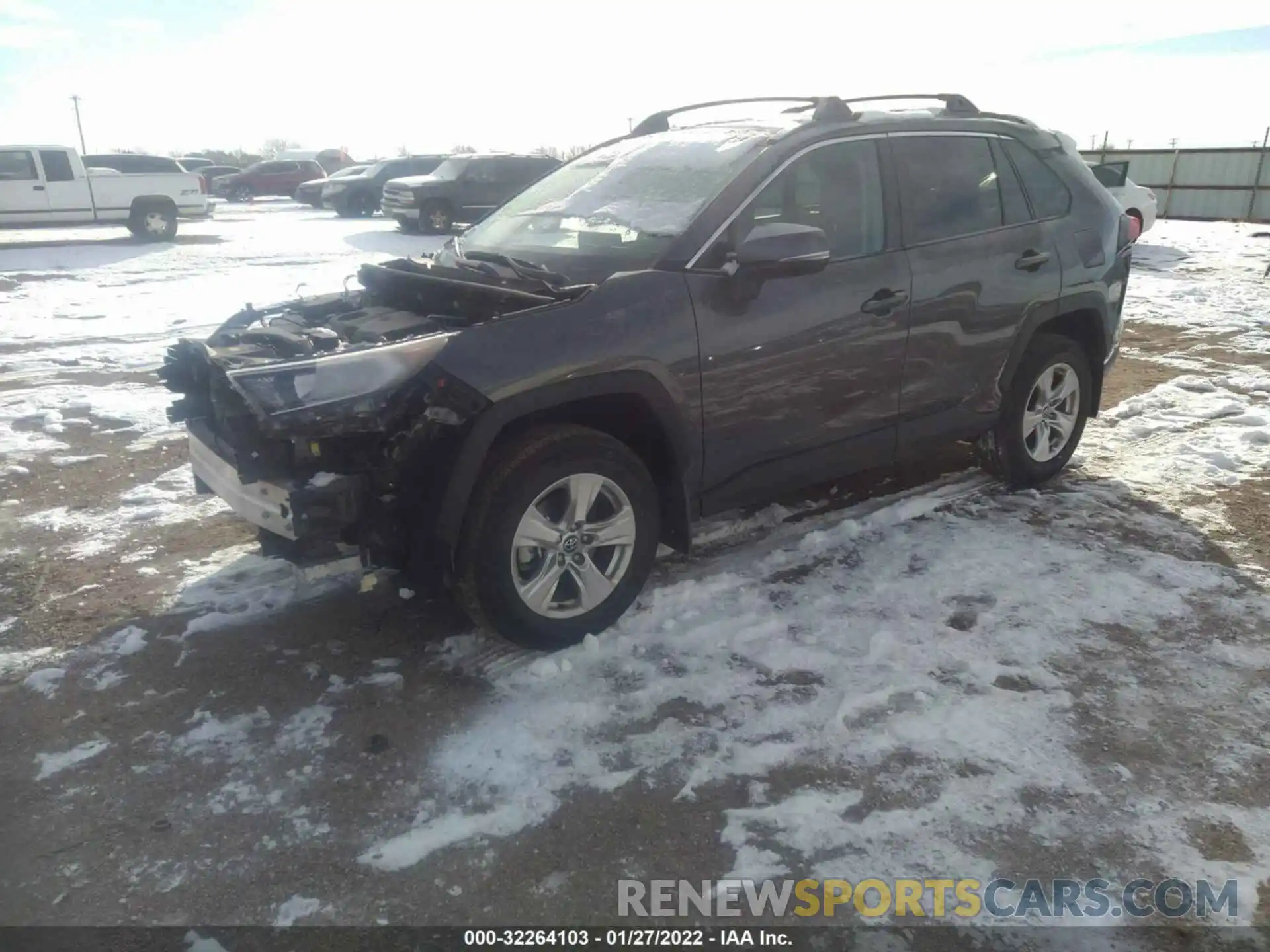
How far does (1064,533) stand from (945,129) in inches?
79.8

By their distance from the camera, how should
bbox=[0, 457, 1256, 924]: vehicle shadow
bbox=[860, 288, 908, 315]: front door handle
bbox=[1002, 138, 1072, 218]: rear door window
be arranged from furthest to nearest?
bbox=[1002, 138, 1072, 218]: rear door window, bbox=[860, 288, 908, 315]: front door handle, bbox=[0, 457, 1256, 924]: vehicle shadow

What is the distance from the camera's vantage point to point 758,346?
12.1 ft

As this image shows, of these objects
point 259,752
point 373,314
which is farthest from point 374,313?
point 259,752

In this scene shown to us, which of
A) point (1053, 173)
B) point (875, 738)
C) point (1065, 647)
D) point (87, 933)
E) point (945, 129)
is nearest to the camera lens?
point (87, 933)

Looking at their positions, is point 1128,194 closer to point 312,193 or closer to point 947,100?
point 947,100

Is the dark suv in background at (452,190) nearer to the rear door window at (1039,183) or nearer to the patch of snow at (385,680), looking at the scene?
the rear door window at (1039,183)

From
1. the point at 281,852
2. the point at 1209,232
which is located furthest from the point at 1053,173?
the point at 1209,232

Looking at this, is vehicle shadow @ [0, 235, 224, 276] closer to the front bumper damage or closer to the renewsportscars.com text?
the front bumper damage

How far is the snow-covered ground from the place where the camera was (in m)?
2.49

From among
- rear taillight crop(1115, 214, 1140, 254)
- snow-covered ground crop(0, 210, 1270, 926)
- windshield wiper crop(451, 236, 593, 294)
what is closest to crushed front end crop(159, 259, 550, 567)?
windshield wiper crop(451, 236, 593, 294)

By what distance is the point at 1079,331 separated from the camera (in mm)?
5113

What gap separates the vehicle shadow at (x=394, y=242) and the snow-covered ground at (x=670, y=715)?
1148 cm

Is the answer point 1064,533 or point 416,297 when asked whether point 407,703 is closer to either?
point 416,297

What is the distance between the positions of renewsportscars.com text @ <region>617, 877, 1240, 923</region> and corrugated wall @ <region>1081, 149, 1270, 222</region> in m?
22.8
